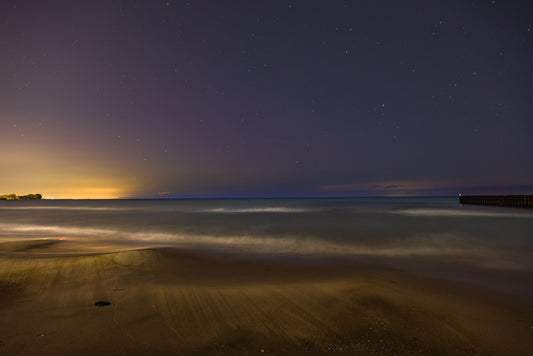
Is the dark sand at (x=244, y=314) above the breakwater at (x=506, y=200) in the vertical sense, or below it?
above

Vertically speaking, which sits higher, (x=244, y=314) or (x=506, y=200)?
(x=244, y=314)

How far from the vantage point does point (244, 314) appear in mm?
4039

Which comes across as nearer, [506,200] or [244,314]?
[244,314]

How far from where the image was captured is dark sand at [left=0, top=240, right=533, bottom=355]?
3.23 m

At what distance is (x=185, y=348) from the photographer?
10.3 feet

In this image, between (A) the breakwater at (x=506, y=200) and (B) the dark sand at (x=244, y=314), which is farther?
(A) the breakwater at (x=506, y=200)

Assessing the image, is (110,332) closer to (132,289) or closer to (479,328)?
(132,289)

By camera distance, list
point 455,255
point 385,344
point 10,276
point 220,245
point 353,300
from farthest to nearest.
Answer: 1. point 220,245
2. point 455,255
3. point 10,276
4. point 353,300
5. point 385,344

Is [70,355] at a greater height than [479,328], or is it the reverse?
[70,355]

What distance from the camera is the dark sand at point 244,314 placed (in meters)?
3.23

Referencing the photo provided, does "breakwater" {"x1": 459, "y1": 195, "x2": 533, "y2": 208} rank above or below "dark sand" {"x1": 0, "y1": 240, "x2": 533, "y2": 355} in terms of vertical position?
below

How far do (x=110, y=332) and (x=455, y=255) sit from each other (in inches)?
432

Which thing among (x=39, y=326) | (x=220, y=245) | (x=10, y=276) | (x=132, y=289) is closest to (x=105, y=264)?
(x=10, y=276)

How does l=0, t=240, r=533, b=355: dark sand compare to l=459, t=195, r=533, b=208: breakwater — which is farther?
l=459, t=195, r=533, b=208: breakwater
